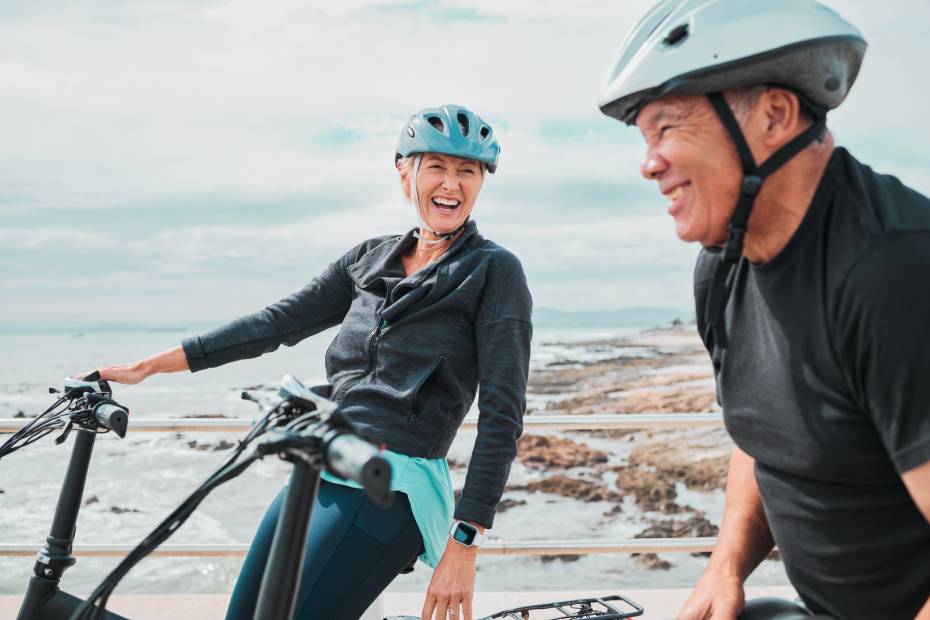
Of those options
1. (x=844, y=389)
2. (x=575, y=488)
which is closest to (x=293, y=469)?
(x=844, y=389)

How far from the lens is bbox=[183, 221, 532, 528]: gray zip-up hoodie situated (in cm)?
224

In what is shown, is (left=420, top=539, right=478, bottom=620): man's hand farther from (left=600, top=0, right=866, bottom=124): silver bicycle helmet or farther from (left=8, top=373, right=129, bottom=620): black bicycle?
(left=600, top=0, right=866, bottom=124): silver bicycle helmet

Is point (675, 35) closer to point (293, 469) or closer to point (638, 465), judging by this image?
point (293, 469)

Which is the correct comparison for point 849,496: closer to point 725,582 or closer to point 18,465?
point 725,582

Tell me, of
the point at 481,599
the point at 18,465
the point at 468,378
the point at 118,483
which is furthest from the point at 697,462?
the point at 468,378

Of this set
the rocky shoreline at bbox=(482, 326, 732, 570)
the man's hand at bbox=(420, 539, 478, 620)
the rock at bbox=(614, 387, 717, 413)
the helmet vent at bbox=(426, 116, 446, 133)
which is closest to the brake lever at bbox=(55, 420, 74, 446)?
the man's hand at bbox=(420, 539, 478, 620)

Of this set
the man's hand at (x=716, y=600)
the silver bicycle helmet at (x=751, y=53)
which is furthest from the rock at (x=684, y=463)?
the silver bicycle helmet at (x=751, y=53)

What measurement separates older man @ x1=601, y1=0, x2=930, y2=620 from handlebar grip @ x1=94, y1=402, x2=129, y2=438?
4.25 feet

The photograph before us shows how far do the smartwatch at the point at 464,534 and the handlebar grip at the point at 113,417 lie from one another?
2.55 feet

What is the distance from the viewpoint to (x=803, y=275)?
1387 mm

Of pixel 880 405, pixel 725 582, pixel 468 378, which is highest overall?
pixel 468 378

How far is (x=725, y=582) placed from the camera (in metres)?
1.66

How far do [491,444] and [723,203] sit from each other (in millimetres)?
982

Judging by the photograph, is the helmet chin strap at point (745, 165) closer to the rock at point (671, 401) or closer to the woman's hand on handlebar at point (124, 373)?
the woman's hand on handlebar at point (124, 373)
